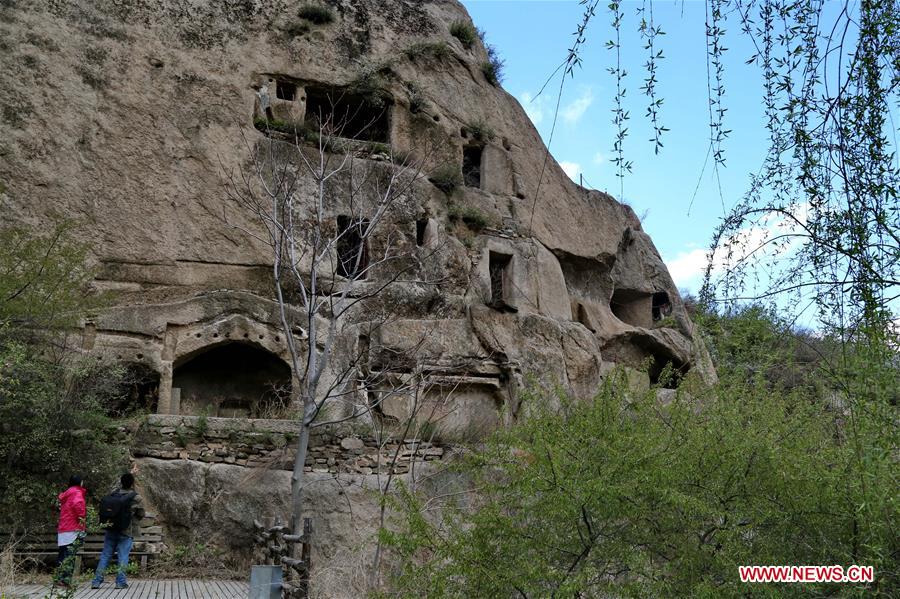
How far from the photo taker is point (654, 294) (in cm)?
2350

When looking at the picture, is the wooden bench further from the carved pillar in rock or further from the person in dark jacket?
the carved pillar in rock

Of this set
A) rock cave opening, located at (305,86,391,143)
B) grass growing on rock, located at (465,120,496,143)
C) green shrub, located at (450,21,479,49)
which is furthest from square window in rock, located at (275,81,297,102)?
green shrub, located at (450,21,479,49)

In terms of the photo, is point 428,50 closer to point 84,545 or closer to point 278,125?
point 278,125

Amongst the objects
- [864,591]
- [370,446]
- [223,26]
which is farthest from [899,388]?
[223,26]

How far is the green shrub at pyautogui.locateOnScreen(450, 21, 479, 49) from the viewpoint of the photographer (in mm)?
21062

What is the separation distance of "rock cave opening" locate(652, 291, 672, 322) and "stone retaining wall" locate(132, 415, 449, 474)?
1303 centimetres

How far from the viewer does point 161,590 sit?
9172 millimetres

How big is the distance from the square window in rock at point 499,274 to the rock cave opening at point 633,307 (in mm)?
5598

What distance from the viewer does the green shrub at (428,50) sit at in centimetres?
1919

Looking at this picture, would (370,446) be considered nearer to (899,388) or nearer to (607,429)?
(607,429)

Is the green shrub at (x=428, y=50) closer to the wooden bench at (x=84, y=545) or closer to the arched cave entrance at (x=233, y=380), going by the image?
the arched cave entrance at (x=233, y=380)

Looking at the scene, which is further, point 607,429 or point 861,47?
point 607,429

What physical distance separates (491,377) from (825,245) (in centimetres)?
1220

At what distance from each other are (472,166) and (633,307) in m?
6.40
